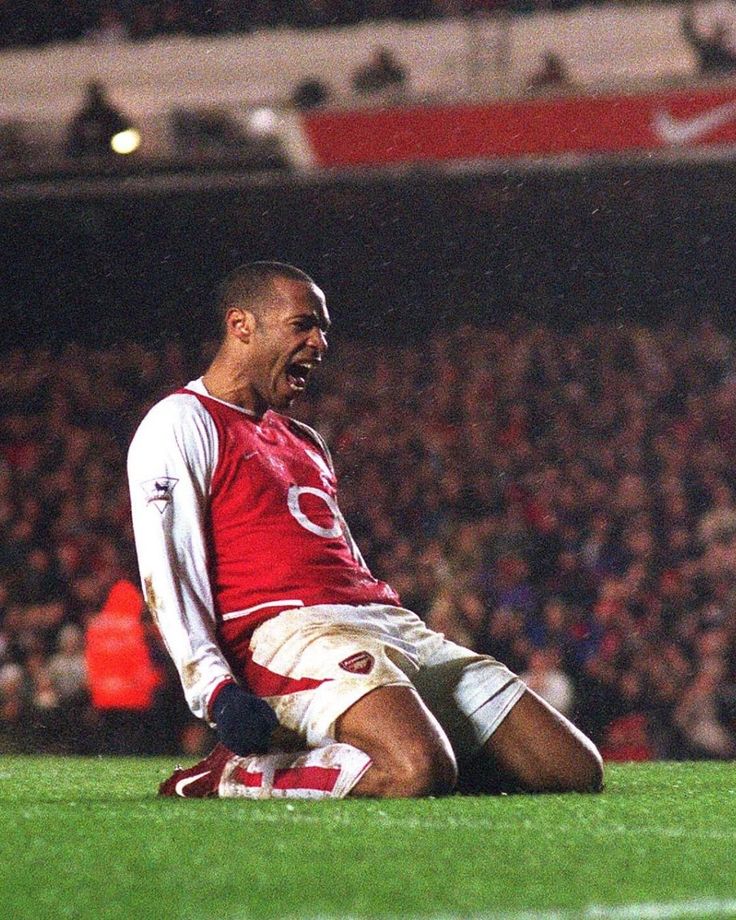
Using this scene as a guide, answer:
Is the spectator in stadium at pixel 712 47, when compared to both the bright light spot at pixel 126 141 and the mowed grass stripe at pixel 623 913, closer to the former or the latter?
the bright light spot at pixel 126 141

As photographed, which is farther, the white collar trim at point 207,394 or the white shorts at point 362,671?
the white collar trim at point 207,394

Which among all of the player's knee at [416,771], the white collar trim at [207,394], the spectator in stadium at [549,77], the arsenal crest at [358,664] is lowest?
the player's knee at [416,771]

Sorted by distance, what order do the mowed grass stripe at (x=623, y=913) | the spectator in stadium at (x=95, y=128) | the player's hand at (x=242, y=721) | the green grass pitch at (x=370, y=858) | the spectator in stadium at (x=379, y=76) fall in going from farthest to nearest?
the spectator in stadium at (x=95, y=128) → the spectator in stadium at (x=379, y=76) → the player's hand at (x=242, y=721) → the green grass pitch at (x=370, y=858) → the mowed grass stripe at (x=623, y=913)

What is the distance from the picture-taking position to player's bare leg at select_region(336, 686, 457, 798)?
4508 mm

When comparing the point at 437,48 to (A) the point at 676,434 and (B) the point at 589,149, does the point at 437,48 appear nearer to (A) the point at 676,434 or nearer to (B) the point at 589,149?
(B) the point at 589,149

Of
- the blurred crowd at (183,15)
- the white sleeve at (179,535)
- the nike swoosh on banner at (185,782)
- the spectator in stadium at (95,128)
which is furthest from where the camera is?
the blurred crowd at (183,15)

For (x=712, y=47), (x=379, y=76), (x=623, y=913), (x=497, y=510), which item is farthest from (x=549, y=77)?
(x=623, y=913)

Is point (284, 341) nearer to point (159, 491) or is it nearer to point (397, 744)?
point (159, 491)

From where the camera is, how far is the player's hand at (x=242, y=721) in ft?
14.5

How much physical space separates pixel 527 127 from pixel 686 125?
1488 mm

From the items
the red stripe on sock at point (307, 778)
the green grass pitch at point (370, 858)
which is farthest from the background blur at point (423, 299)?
the green grass pitch at point (370, 858)

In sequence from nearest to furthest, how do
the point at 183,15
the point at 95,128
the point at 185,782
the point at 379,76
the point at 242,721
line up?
the point at 242,721 → the point at 185,782 → the point at 379,76 → the point at 95,128 → the point at 183,15

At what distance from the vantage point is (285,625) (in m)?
4.80

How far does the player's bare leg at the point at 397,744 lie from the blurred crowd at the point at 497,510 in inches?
240
